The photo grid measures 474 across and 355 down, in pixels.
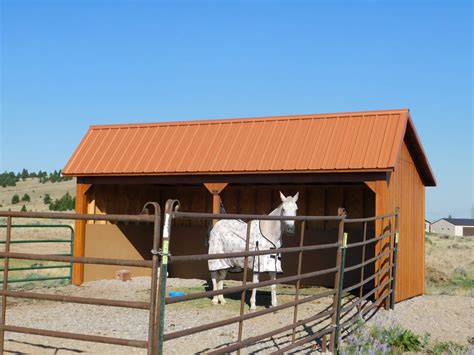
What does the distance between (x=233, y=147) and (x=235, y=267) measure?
12.4 ft

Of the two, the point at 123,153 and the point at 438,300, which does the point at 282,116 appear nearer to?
the point at 123,153

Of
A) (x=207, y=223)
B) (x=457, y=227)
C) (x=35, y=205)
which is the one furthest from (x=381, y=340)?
(x=457, y=227)

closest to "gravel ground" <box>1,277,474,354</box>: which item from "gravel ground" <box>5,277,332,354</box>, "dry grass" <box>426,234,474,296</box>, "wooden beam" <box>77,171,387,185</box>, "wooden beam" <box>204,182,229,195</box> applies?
"gravel ground" <box>5,277,332,354</box>

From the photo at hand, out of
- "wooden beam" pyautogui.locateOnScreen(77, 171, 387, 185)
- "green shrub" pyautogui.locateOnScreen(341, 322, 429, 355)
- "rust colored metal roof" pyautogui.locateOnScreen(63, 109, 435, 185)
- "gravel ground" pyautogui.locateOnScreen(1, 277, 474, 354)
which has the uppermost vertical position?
"rust colored metal roof" pyautogui.locateOnScreen(63, 109, 435, 185)

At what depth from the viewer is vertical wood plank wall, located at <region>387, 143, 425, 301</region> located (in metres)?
13.7

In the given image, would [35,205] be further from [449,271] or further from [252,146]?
[252,146]

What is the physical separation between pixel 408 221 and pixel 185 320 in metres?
7.02

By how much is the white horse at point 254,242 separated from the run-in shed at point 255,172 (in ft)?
6.94

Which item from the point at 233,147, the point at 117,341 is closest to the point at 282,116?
the point at 233,147

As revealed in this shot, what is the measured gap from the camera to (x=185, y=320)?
10.3m

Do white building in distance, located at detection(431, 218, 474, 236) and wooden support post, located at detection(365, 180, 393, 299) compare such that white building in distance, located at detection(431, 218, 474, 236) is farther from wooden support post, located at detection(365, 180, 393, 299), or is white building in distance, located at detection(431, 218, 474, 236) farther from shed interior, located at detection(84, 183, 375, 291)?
wooden support post, located at detection(365, 180, 393, 299)

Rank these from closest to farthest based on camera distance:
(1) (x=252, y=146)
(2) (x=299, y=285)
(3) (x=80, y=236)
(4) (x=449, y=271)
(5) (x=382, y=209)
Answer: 1. (2) (x=299, y=285)
2. (5) (x=382, y=209)
3. (1) (x=252, y=146)
4. (3) (x=80, y=236)
5. (4) (x=449, y=271)

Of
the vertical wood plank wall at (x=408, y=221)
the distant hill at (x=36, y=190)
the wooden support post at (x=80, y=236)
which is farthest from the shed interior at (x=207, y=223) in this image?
the distant hill at (x=36, y=190)

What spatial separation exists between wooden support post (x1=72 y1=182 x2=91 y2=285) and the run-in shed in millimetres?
26
